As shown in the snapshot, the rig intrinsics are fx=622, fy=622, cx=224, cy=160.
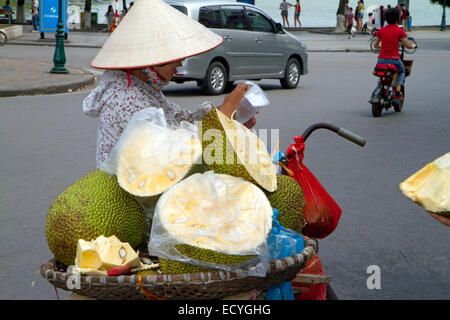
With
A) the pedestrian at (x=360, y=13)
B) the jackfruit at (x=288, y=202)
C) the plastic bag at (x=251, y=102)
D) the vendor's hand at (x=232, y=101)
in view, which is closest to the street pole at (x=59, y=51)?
the plastic bag at (x=251, y=102)

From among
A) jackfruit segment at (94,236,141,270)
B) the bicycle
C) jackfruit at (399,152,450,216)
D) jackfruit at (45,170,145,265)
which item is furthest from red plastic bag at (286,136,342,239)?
the bicycle

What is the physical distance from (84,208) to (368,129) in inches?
283

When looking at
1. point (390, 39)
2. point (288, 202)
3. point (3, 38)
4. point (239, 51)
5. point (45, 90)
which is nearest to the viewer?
point (288, 202)

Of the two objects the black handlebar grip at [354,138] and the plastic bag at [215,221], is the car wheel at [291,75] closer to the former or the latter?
the black handlebar grip at [354,138]

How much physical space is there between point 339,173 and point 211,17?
716cm

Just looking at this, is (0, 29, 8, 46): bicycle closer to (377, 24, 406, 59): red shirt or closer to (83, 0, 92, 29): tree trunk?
(83, 0, 92, 29): tree trunk

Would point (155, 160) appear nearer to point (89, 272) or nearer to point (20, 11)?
point (89, 272)

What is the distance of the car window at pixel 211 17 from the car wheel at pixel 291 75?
2.07 meters

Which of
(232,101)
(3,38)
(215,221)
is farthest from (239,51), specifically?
(3,38)

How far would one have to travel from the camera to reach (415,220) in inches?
192

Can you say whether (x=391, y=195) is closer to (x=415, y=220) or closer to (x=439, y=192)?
(x=415, y=220)

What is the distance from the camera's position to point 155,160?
6.90 ft

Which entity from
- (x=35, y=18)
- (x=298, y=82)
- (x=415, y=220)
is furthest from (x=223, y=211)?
(x=35, y=18)

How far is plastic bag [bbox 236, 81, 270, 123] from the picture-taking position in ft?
8.57
